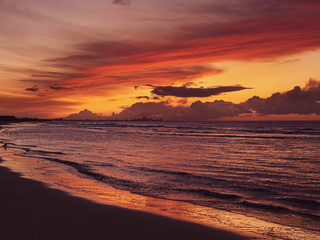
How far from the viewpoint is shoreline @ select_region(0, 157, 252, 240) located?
643cm

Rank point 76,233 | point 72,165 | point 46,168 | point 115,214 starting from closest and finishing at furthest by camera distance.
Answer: point 76,233 → point 115,214 → point 46,168 → point 72,165

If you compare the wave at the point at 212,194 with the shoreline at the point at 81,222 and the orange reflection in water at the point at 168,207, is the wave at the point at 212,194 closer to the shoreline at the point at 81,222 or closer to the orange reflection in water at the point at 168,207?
the orange reflection in water at the point at 168,207

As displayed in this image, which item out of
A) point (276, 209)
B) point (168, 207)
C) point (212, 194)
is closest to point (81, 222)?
point (168, 207)

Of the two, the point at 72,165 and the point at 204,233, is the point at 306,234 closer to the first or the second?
the point at 204,233

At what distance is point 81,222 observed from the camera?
287 inches

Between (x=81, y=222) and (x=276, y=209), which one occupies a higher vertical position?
(x=81, y=222)

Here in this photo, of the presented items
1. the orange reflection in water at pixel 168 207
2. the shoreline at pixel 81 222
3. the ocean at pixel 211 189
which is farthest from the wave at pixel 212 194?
the shoreline at pixel 81 222

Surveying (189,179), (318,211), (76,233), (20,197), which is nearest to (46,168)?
(20,197)

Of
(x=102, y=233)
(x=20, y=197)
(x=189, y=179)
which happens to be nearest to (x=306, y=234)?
(x=102, y=233)

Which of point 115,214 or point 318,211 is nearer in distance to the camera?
point 115,214

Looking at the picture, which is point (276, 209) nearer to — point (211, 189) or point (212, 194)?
point (212, 194)

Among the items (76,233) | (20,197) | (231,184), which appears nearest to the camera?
(76,233)

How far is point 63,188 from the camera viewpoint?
37.9 feet

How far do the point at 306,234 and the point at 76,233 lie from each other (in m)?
5.46
